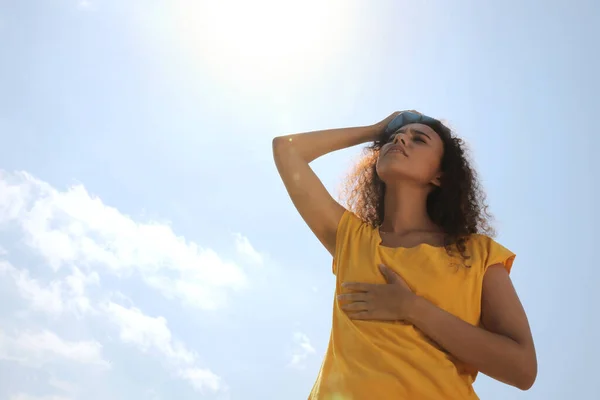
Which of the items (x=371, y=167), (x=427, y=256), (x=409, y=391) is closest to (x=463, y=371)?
(x=409, y=391)

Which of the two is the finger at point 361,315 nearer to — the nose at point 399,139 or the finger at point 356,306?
the finger at point 356,306

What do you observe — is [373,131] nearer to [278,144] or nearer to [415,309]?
[278,144]

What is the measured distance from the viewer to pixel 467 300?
314cm

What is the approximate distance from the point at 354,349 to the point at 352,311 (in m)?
0.23

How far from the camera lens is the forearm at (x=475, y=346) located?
2904 millimetres

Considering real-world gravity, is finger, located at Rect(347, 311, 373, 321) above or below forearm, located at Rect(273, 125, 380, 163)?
below

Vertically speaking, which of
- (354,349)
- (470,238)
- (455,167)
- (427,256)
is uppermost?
(455,167)

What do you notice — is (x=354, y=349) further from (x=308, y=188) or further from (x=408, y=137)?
(x=408, y=137)

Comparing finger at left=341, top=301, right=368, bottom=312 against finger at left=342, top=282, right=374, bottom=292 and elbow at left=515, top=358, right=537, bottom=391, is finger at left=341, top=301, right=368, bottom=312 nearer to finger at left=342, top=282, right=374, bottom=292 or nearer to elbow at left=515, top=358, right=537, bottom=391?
finger at left=342, top=282, right=374, bottom=292

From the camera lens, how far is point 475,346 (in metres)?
2.91

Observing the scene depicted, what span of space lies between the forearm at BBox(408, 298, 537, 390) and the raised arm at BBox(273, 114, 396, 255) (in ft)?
3.15

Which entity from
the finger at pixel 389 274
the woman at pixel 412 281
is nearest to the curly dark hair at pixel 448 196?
the woman at pixel 412 281

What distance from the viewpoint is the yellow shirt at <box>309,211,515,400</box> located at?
2.80m

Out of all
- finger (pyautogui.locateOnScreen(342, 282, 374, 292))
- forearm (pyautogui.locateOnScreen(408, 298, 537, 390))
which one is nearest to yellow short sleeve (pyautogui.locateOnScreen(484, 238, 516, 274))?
forearm (pyautogui.locateOnScreen(408, 298, 537, 390))
